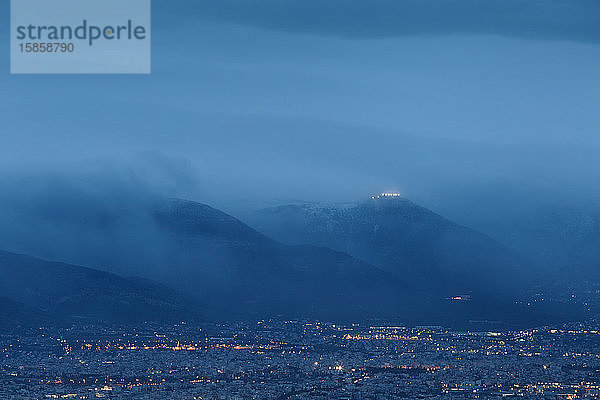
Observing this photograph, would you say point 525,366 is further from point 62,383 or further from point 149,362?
point 62,383

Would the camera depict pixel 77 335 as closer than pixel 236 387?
No

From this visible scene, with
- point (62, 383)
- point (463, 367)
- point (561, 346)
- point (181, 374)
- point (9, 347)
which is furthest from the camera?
point (561, 346)

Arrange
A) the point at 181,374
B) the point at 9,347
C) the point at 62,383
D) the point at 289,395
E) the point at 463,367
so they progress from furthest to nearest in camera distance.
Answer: the point at 9,347, the point at 463,367, the point at 181,374, the point at 62,383, the point at 289,395

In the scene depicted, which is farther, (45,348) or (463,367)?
(45,348)

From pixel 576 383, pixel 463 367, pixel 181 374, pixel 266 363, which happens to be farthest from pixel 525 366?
pixel 181 374

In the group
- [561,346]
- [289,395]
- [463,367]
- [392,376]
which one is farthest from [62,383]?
[561,346]

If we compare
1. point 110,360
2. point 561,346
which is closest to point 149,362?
point 110,360

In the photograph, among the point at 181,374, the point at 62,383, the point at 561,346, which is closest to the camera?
the point at 62,383

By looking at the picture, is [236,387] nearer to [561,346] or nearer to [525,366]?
[525,366]

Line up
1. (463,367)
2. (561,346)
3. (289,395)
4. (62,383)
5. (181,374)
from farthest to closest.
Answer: (561,346) → (463,367) → (181,374) → (62,383) → (289,395)
